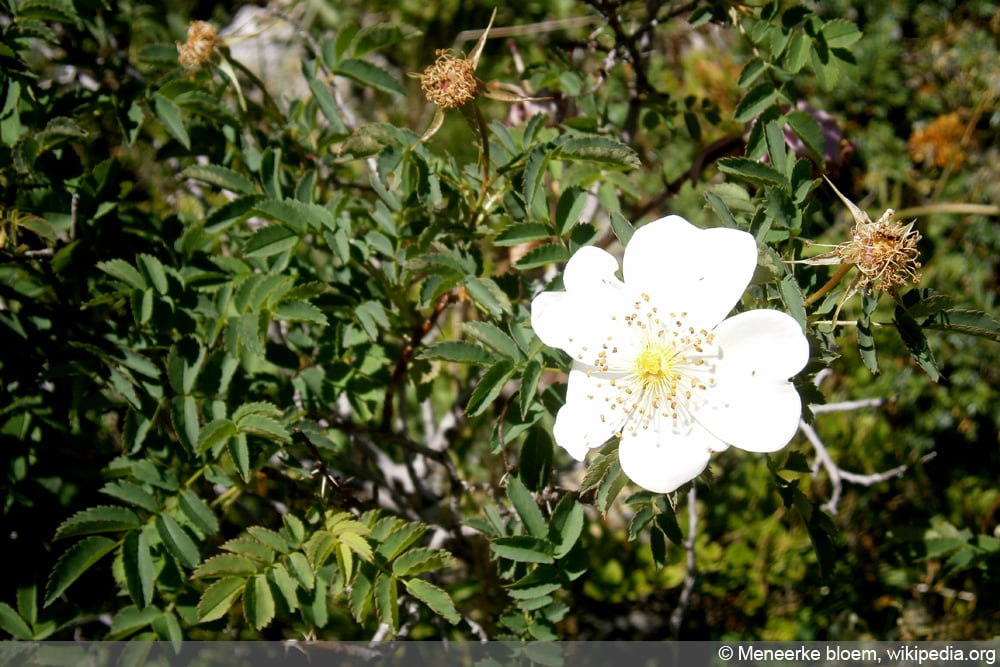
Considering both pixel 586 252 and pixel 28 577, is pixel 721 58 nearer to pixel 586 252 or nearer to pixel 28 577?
pixel 586 252

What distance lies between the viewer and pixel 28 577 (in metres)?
1.42

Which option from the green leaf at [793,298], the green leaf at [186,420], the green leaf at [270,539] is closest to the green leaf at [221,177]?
the green leaf at [186,420]

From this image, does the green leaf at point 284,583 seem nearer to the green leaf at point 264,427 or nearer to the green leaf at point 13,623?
the green leaf at point 264,427

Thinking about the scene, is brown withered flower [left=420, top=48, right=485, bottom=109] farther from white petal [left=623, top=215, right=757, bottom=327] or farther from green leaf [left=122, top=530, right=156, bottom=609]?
green leaf [left=122, top=530, right=156, bottom=609]

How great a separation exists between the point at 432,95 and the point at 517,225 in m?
0.23

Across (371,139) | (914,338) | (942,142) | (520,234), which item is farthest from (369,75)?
(942,142)

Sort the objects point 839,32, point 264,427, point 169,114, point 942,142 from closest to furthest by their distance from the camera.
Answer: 1. point 264,427
2. point 839,32
3. point 169,114
4. point 942,142

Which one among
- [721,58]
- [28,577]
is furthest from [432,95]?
[721,58]

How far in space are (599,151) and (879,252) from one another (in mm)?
429

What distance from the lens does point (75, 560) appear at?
124 cm

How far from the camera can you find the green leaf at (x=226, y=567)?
1154 millimetres

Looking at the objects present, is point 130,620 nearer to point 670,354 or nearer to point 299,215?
point 299,215

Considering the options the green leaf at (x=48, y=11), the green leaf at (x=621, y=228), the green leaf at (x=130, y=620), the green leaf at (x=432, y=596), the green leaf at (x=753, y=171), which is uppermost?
the green leaf at (x=48, y=11)

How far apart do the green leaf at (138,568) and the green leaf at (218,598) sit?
0.12 m
